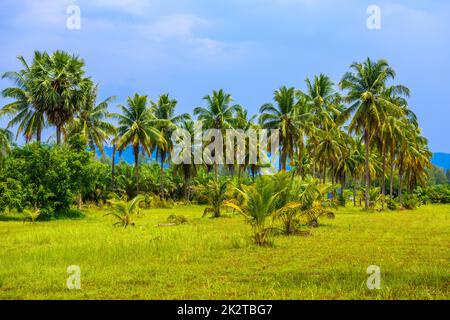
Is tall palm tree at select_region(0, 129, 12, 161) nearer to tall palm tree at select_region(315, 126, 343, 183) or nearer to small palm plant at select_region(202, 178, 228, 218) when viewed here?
small palm plant at select_region(202, 178, 228, 218)

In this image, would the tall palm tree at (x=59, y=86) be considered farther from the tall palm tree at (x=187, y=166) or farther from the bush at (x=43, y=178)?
the tall palm tree at (x=187, y=166)

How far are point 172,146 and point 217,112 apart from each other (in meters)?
6.24

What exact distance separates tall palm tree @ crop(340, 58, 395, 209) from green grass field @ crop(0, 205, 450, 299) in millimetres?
21736

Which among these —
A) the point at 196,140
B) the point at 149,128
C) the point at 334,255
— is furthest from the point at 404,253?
the point at 196,140

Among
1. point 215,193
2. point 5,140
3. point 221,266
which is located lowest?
point 221,266

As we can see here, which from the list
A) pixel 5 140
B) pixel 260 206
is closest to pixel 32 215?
pixel 5 140

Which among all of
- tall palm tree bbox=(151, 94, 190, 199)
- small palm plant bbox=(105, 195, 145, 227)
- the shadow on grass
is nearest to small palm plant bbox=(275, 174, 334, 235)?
small palm plant bbox=(105, 195, 145, 227)

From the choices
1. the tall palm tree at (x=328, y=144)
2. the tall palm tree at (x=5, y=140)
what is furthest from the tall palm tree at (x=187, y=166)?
the tall palm tree at (x=5, y=140)

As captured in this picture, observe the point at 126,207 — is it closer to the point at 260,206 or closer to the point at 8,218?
the point at 260,206

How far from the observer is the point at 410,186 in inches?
2419

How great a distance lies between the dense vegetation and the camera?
19.3m

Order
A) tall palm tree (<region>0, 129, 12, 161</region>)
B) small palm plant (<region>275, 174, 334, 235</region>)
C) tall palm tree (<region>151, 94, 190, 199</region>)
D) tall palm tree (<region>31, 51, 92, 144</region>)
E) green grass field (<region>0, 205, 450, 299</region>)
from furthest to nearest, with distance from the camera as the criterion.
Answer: tall palm tree (<region>151, 94, 190, 199</region>), tall palm tree (<region>31, 51, 92, 144</region>), tall palm tree (<region>0, 129, 12, 161</region>), small palm plant (<region>275, 174, 334, 235</region>), green grass field (<region>0, 205, 450, 299</region>)

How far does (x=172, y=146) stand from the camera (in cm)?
5044

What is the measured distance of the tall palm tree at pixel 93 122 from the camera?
38.6 m
